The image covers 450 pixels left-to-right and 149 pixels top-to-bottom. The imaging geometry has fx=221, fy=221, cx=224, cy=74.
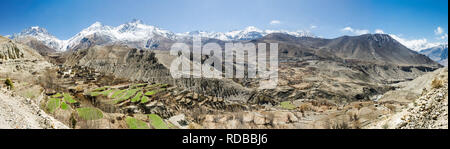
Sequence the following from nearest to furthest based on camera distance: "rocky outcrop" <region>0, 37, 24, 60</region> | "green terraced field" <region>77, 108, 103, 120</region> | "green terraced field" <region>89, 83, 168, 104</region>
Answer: "green terraced field" <region>77, 108, 103, 120</region> → "green terraced field" <region>89, 83, 168, 104</region> → "rocky outcrop" <region>0, 37, 24, 60</region>

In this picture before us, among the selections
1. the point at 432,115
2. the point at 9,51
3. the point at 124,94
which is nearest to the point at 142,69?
the point at 9,51

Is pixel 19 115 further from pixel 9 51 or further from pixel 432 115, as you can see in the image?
pixel 9 51

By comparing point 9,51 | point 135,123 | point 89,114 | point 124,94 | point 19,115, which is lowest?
point 135,123

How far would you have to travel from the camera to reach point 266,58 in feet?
573

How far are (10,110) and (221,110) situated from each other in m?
31.9

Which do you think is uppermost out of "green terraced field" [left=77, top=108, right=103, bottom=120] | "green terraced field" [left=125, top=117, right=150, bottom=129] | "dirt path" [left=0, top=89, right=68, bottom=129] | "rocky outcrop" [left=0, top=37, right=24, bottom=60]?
"rocky outcrop" [left=0, top=37, right=24, bottom=60]

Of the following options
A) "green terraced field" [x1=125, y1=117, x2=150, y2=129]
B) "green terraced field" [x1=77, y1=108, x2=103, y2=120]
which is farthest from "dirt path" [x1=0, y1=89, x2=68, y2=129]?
"green terraced field" [x1=125, y1=117, x2=150, y2=129]

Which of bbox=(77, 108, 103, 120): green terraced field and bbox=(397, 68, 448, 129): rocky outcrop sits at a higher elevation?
bbox=(397, 68, 448, 129): rocky outcrop

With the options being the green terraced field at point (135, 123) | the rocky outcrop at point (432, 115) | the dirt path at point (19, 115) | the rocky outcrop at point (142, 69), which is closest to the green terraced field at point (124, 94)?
the green terraced field at point (135, 123)

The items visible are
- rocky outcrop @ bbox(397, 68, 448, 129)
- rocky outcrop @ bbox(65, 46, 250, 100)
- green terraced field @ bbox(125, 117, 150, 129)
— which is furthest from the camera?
rocky outcrop @ bbox(65, 46, 250, 100)

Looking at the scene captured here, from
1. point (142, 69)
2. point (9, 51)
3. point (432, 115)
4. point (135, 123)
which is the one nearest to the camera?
point (432, 115)

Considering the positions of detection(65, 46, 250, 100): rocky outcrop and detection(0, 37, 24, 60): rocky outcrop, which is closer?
detection(0, 37, 24, 60): rocky outcrop

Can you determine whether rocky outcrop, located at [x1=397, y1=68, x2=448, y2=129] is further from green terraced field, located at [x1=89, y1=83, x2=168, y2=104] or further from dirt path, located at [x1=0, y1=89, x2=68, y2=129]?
green terraced field, located at [x1=89, y1=83, x2=168, y2=104]

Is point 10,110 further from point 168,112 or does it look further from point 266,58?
point 266,58
